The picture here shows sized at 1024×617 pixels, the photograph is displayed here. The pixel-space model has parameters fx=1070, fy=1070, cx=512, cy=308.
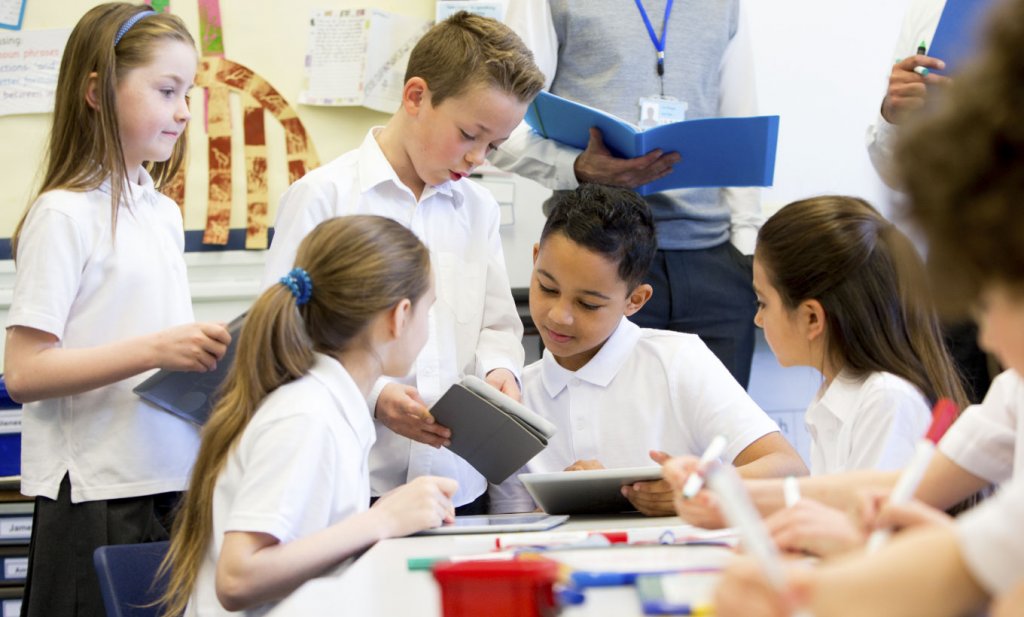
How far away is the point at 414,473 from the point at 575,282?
48cm

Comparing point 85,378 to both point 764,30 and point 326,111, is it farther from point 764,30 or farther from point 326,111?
point 764,30

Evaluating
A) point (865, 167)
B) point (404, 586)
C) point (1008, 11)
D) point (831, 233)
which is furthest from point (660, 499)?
point (865, 167)

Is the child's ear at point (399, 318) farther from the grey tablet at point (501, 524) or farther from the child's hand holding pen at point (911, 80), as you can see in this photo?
the child's hand holding pen at point (911, 80)

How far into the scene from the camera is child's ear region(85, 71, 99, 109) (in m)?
1.98

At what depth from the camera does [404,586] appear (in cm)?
106

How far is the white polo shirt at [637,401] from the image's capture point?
1.98 metres

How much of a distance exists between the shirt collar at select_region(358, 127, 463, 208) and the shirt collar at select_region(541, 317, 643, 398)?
0.39 m

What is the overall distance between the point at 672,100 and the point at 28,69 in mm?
2012

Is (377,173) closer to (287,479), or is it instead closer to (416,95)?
(416,95)

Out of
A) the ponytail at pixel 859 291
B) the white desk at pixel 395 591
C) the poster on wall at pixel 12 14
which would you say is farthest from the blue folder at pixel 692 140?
the poster on wall at pixel 12 14

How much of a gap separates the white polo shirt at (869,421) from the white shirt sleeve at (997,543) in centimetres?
98

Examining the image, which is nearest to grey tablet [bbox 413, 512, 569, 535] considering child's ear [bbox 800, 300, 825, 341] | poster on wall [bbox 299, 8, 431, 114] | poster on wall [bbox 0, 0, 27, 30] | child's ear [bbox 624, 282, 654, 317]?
child's ear [bbox 800, 300, 825, 341]

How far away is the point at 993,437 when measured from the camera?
3.63 ft

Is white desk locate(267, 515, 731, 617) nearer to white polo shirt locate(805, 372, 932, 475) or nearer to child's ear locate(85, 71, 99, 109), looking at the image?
white polo shirt locate(805, 372, 932, 475)
